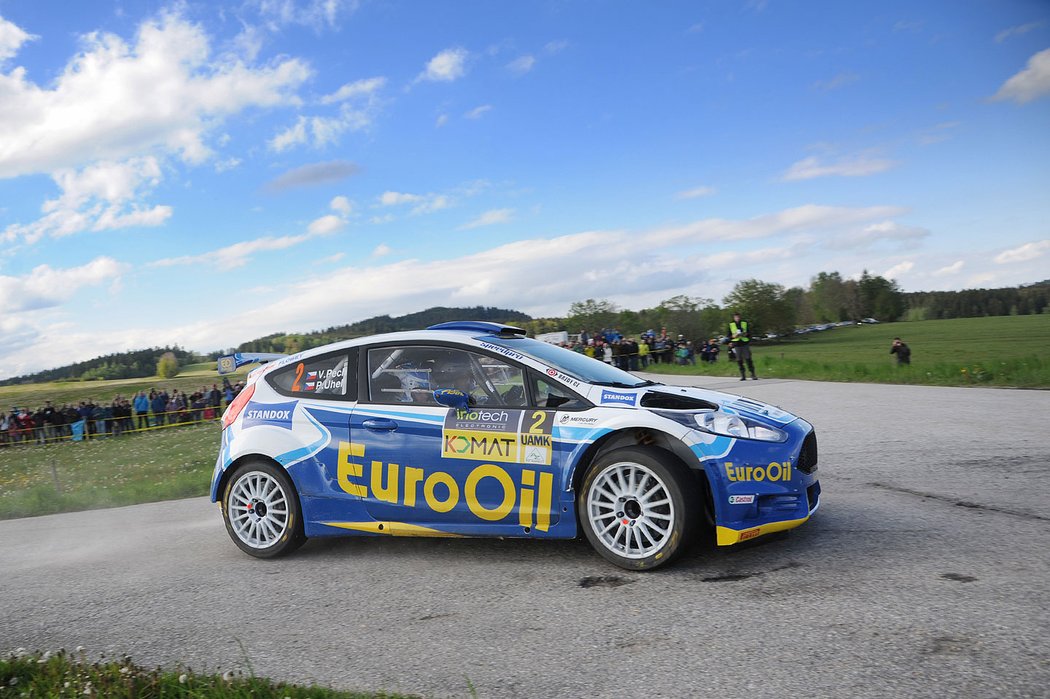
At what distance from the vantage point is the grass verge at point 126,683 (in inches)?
136

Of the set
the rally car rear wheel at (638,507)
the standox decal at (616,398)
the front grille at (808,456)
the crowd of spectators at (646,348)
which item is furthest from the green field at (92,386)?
the front grille at (808,456)

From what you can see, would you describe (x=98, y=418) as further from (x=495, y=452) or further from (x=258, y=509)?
(x=495, y=452)

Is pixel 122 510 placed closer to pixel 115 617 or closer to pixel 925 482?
pixel 115 617

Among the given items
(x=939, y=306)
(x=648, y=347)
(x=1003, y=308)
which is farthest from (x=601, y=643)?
(x=939, y=306)

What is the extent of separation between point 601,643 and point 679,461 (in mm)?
1440

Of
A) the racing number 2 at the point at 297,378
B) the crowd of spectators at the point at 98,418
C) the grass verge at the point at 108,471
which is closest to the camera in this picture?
the racing number 2 at the point at 297,378

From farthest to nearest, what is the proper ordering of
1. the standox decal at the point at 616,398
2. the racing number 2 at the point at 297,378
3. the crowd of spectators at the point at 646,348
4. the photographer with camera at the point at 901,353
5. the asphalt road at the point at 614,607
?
1. the crowd of spectators at the point at 646,348
2. the photographer with camera at the point at 901,353
3. the racing number 2 at the point at 297,378
4. the standox decal at the point at 616,398
5. the asphalt road at the point at 614,607

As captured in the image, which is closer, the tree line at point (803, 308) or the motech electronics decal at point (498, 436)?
the motech electronics decal at point (498, 436)

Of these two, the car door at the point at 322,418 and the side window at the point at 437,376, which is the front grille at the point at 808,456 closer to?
the side window at the point at 437,376

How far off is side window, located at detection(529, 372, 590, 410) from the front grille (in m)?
1.39

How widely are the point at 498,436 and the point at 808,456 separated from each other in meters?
2.04

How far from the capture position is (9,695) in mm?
3699

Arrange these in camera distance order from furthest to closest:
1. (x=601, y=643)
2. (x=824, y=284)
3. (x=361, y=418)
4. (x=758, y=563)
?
(x=824, y=284)
(x=361, y=418)
(x=758, y=563)
(x=601, y=643)

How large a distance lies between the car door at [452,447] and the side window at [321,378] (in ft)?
0.69
